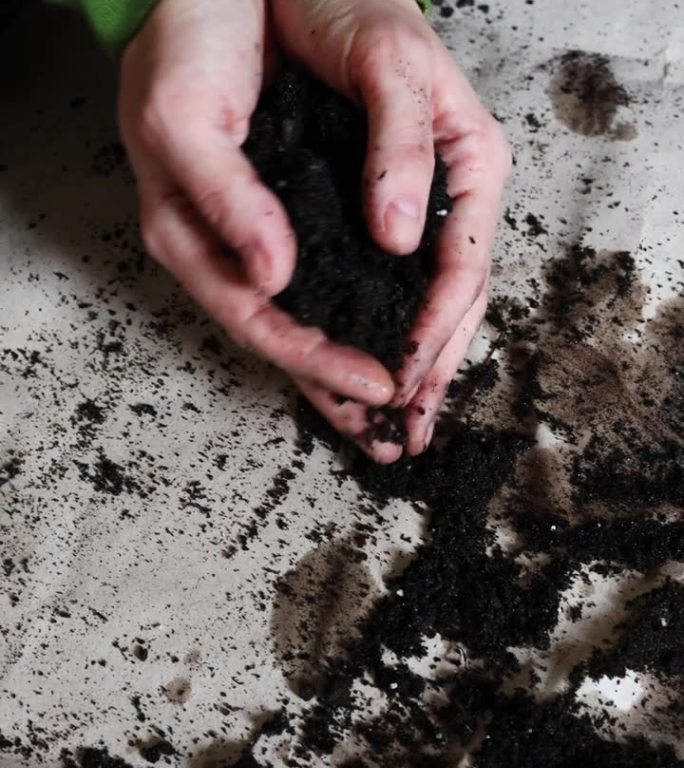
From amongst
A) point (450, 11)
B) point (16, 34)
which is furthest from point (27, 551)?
point (450, 11)

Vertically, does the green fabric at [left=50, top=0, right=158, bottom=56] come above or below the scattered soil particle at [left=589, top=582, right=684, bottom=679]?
above

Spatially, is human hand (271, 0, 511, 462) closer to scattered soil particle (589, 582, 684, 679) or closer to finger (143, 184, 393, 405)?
finger (143, 184, 393, 405)

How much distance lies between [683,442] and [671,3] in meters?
0.70

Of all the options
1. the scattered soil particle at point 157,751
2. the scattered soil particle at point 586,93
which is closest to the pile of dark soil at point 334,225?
the scattered soil particle at point 586,93

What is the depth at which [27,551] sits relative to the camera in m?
1.08

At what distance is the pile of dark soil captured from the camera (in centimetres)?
85

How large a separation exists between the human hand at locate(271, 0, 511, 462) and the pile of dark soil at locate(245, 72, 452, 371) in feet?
0.07

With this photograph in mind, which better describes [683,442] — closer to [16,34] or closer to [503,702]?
[503,702]

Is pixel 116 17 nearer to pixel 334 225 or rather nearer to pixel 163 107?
pixel 163 107

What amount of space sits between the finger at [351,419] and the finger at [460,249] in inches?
3.1

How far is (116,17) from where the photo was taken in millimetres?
987

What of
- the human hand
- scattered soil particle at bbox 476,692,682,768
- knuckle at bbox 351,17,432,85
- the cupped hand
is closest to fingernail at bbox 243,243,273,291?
the cupped hand

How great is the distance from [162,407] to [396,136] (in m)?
0.49

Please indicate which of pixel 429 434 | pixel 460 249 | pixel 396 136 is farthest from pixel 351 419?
pixel 396 136
